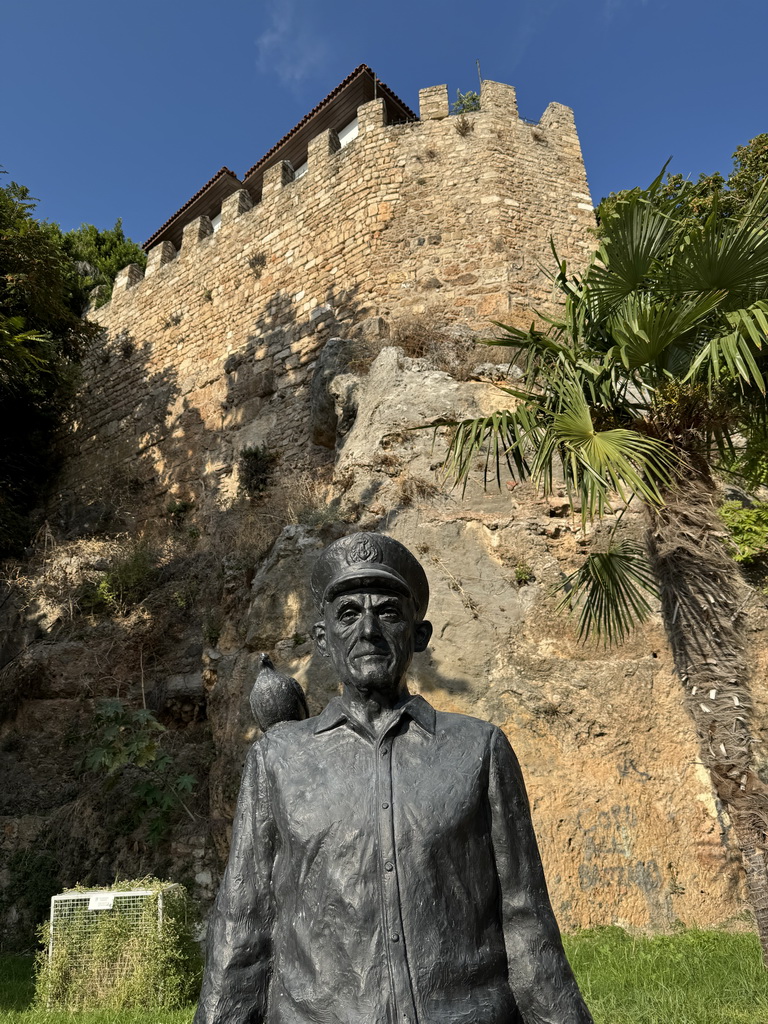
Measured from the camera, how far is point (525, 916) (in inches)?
60.0

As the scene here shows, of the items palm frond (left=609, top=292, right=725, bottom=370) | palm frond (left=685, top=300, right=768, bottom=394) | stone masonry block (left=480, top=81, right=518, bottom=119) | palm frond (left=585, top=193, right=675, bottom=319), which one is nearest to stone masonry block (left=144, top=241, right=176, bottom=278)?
stone masonry block (left=480, top=81, right=518, bottom=119)

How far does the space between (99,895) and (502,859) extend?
4809 mm

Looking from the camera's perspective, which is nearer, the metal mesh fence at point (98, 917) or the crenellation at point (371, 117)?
the metal mesh fence at point (98, 917)

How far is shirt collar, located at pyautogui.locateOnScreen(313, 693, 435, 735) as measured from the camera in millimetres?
1665

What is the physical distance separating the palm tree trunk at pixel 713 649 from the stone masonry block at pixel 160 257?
579 inches

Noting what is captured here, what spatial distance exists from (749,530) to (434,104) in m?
9.59

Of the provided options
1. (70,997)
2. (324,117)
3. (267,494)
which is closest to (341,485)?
(267,494)

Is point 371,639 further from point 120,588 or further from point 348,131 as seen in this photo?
point 348,131

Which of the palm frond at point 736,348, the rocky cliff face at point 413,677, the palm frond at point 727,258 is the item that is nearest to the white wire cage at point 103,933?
the rocky cliff face at point 413,677

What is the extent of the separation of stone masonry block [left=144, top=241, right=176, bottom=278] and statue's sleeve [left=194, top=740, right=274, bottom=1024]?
17227 millimetres

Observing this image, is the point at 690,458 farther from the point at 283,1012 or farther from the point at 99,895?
the point at 99,895

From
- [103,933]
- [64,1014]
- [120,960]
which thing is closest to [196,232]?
[103,933]

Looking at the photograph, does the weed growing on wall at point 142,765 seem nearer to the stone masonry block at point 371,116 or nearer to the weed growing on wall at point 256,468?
the weed growing on wall at point 256,468

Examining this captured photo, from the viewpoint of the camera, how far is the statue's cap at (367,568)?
67.3 inches
